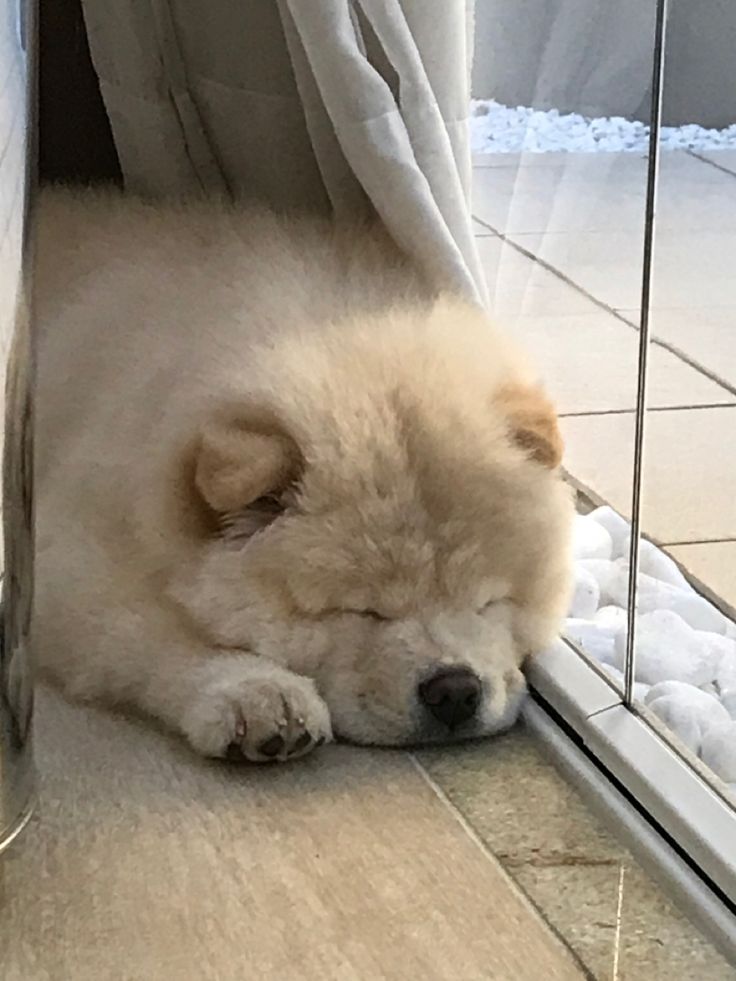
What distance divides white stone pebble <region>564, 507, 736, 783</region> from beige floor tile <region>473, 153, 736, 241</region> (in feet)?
1.31

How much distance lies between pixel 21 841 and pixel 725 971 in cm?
60

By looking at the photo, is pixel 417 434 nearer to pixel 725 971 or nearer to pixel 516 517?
pixel 516 517

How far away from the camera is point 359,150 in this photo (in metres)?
1.61

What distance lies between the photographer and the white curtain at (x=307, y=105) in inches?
62.7

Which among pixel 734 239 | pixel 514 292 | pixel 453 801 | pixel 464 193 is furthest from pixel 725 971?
pixel 734 239

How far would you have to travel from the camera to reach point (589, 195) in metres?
2.00

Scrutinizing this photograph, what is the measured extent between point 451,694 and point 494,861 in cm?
18

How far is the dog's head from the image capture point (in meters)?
1.37

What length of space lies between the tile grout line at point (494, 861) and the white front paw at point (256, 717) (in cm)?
11

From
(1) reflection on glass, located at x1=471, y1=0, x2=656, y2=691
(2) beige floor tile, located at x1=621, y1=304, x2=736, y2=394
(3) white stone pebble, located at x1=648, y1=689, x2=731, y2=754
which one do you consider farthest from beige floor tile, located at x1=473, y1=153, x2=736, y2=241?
(3) white stone pebble, located at x1=648, y1=689, x2=731, y2=754

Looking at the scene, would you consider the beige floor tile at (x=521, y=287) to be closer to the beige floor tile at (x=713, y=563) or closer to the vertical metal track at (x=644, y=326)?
the vertical metal track at (x=644, y=326)

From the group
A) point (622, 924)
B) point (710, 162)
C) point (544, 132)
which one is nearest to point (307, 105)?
point (544, 132)

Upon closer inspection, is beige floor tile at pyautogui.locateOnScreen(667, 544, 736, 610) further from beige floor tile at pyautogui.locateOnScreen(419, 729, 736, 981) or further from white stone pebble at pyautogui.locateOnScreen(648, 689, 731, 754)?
beige floor tile at pyautogui.locateOnScreen(419, 729, 736, 981)

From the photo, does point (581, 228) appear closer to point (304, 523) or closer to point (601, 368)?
point (601, 368)
